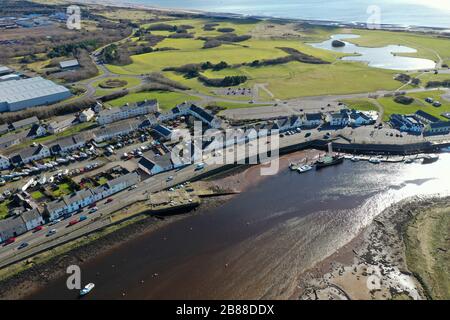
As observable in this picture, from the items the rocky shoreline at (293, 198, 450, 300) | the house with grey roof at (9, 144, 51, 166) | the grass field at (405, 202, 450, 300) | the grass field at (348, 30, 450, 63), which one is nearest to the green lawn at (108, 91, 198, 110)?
the house with grey roof at (9, 144, 51, 166)

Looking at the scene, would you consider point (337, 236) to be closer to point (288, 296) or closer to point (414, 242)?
point (414, 242)

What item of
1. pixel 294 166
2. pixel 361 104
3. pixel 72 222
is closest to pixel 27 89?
pixel 72 222

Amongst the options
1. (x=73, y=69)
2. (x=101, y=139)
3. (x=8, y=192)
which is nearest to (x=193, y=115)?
(x=101, y=139)

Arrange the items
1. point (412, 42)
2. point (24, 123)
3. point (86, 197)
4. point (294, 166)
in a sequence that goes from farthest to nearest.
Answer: point (412, 42), point (24, 123), point (294, 166), point (86, 197)

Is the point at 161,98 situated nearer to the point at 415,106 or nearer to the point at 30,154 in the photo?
the point at 30,154

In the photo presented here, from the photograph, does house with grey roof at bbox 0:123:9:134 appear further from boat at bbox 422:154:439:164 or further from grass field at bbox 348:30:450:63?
grass field at bbox 348:30:450:63

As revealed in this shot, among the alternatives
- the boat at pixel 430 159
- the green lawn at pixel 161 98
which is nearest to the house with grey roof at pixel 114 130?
the green lawn at pixel 161 98

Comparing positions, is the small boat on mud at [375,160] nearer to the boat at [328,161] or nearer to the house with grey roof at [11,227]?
the boat at [328,161]
